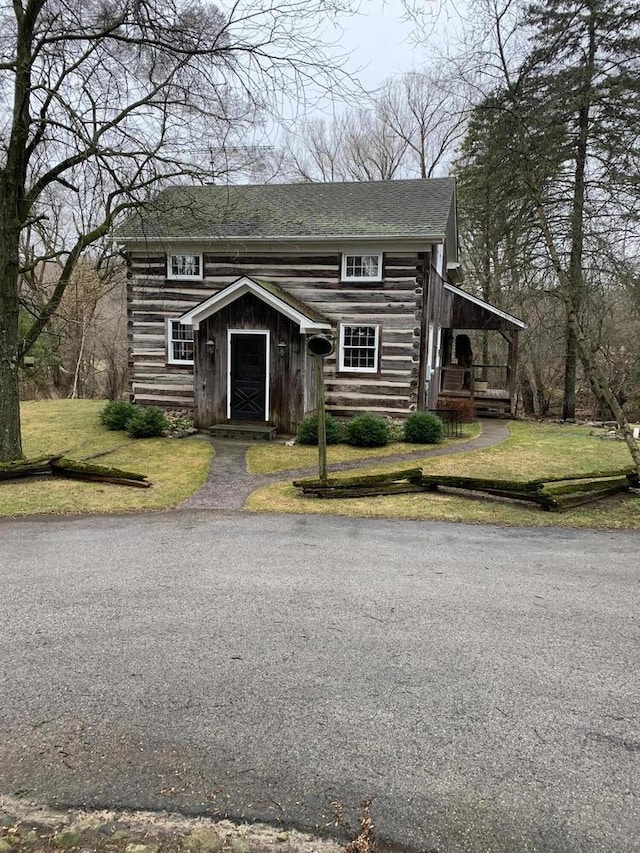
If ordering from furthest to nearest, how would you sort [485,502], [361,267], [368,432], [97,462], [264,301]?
[361,267] < [264,301] < [368,432] < [97,462] < [485,502]

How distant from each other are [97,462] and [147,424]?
2961mm

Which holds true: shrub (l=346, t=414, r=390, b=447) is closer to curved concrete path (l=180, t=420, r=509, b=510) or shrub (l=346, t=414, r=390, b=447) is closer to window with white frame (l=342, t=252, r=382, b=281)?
curved concrete path (l=180, t=420, r=509, b=510)

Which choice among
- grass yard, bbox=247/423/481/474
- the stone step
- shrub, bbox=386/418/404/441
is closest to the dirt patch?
grass yard, bbox=247/423/481/474

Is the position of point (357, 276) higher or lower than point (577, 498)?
higher

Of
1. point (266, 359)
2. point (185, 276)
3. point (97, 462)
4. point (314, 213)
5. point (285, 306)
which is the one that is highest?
point (314, 213)

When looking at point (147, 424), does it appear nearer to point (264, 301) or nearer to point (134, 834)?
point (264, 301)

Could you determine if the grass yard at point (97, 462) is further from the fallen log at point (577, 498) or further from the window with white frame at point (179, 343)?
the fallen log at point (577, 498)

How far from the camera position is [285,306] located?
45.6ft

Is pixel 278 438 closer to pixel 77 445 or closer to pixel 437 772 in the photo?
pixel 77 445

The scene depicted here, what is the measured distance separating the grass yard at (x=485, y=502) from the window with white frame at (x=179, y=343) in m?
7.84

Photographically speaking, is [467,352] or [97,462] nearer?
[97,462]

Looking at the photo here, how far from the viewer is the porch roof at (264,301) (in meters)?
13.9

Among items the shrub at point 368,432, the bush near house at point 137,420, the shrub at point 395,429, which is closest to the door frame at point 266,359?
the bush near house at point 137,420

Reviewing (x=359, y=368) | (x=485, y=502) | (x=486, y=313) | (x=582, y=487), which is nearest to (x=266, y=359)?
(x=359, y=368)
